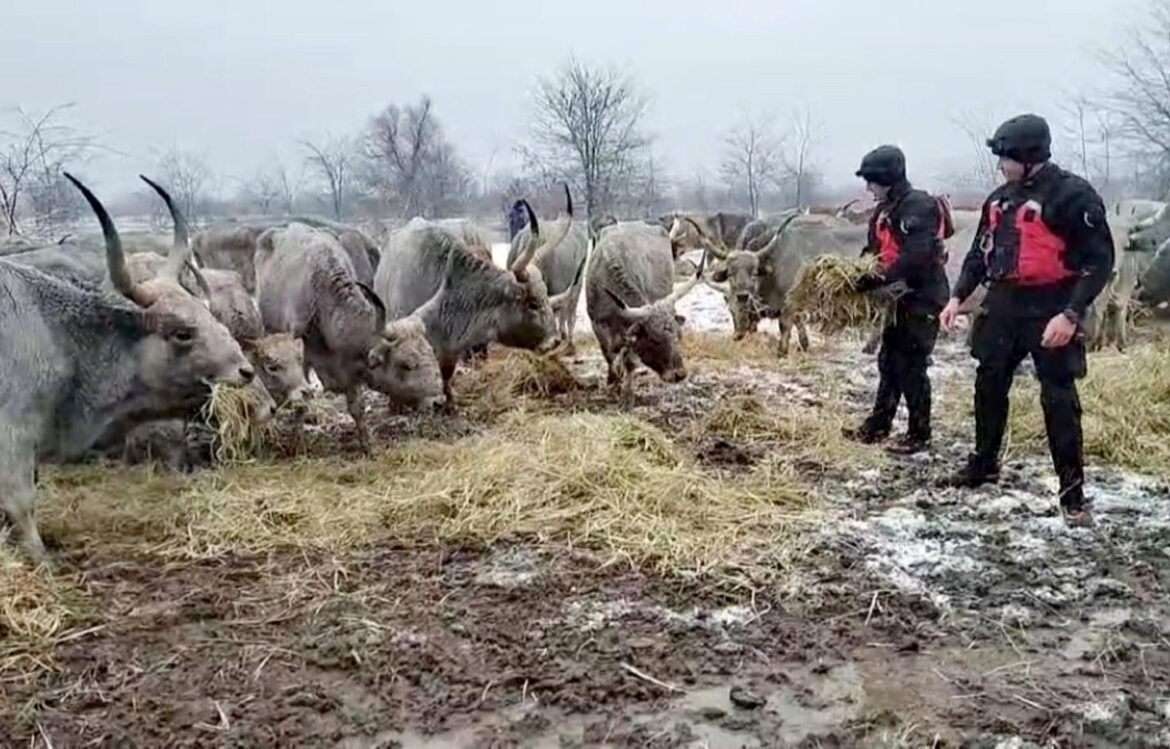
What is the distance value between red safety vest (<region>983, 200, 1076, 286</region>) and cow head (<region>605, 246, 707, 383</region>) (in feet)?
11.4

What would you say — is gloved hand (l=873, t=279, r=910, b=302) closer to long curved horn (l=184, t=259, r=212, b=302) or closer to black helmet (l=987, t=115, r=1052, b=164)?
black helmet (l=987, t=115, r=1052, b=164)

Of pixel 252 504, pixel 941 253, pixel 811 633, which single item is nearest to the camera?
pixel 811 633

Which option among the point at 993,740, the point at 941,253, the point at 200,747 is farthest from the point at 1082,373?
the point at 200,747

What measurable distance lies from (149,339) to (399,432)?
7.50ft

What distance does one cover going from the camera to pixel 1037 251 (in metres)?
4.98

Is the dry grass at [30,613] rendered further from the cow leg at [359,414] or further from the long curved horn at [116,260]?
the cow leg at [359,414]

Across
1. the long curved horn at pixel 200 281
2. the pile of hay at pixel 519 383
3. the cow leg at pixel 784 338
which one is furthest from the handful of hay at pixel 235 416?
the cow leg at pixel 784 338

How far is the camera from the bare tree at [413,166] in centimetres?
2833

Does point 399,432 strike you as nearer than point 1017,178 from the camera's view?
No

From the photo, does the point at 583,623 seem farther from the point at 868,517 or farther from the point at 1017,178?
the point at 1017,178

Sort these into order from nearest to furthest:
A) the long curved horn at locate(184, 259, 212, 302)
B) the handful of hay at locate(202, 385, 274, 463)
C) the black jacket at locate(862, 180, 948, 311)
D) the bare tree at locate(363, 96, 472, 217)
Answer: the handful of hay at locate(202, 385, 274, 463) → the black jacket at locate(862, 180, 948, 311) → the long curved horn at locate(184, 259, 212, 302) → the bare tree at locate(363, 96, 472, 217)

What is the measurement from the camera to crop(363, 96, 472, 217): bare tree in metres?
28.3

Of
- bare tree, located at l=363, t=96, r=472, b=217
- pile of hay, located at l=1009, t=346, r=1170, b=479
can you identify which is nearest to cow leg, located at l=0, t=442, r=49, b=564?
pile of hay, located at l=1009, t=346, r=1170, b=479

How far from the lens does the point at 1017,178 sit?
5070mm
